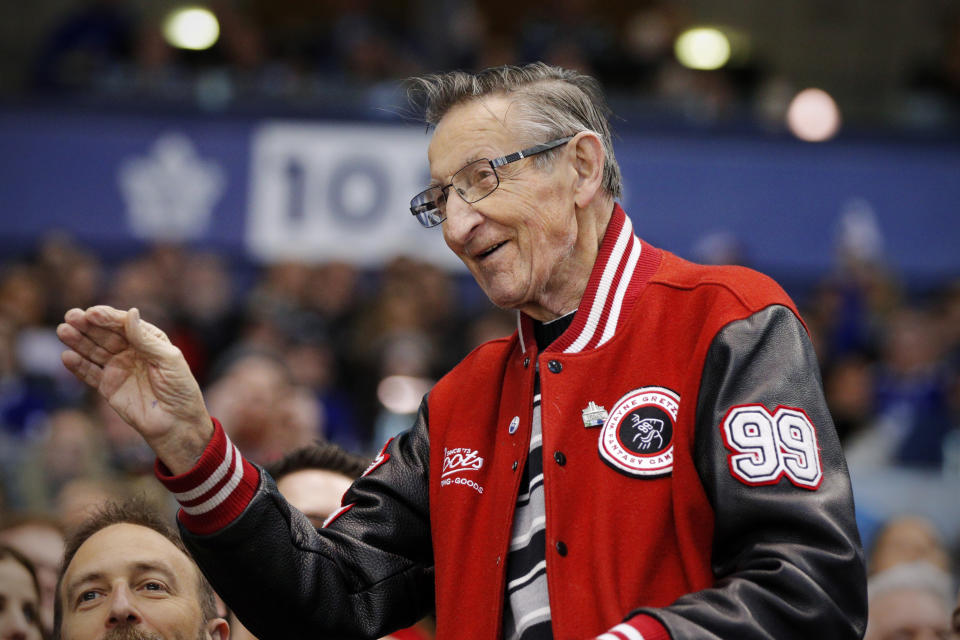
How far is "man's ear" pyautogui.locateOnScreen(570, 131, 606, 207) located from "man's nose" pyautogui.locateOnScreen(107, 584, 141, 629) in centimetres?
139

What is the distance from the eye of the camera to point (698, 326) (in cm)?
261

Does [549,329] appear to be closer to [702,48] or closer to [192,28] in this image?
[192,28]

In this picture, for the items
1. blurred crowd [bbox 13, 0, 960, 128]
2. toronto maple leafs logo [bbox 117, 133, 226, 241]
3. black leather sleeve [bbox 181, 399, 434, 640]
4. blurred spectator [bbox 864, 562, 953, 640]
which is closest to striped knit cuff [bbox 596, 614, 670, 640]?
black leather sleeve [bbox 181, 399, 434, 640]

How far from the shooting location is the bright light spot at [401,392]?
7789mm

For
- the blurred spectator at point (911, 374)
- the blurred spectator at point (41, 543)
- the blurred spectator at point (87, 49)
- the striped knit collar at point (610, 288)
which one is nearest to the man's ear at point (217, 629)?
the blurred spectator at point (41, 543)

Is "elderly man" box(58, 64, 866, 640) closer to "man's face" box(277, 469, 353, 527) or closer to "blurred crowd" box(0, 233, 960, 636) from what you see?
"man's face" box(277, 469, 353, 527)

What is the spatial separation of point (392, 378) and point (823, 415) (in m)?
5.68

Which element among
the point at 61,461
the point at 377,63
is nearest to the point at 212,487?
the point at 61,461

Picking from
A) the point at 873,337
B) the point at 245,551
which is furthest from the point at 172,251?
the point at 245,551

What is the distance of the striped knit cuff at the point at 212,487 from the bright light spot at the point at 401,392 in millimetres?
5084

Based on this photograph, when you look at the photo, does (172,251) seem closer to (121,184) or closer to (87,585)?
(121,184)

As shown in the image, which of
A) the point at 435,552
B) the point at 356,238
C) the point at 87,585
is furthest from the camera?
the point at 356,238

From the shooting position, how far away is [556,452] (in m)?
2.62

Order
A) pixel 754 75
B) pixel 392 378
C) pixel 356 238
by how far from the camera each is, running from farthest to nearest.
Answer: pixel 754 75, pixel 356 238, pixel 392 378
